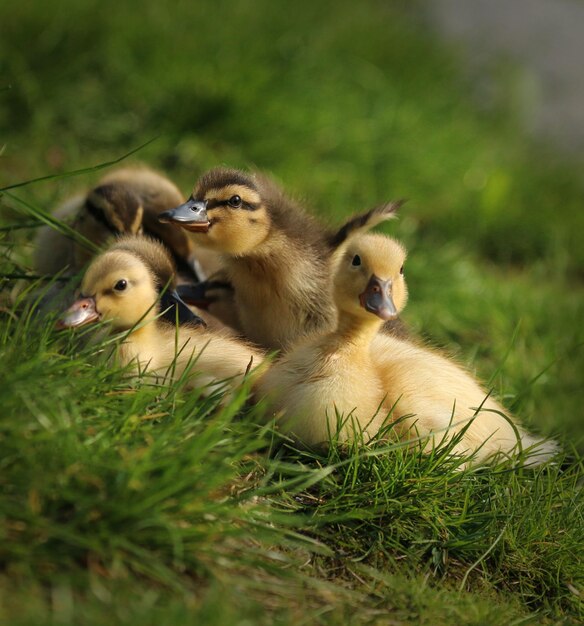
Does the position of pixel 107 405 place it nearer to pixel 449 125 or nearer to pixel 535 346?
pixel 535 346

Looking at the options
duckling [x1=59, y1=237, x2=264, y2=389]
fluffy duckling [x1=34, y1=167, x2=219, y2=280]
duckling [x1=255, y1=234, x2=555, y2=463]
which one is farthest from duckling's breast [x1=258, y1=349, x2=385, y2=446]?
fluffy duckling [x1=34, y1=167, x2=219, y2=280]

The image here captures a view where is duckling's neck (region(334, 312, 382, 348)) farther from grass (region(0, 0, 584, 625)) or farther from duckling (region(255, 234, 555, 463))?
grass (region(0, 0, 584, 625))

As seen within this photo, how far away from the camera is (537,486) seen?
9.59 ft

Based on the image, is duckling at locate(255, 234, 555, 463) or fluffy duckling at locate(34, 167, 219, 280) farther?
fluffy duckling at locate(34, 167, 219, 280)

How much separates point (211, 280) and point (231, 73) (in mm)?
2804

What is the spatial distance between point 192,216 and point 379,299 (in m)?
0.74

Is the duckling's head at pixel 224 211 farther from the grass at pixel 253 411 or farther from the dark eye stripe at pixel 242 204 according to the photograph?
the grass at pixel 253 411

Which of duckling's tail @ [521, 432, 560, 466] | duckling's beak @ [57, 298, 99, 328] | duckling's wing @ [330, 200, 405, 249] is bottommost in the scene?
duckling's tail @ [521, 432, 560, 466]

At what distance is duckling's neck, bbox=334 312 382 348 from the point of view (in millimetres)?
2857

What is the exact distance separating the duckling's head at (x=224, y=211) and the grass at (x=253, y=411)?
0.50 meters

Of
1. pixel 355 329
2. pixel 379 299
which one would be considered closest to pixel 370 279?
pixel 379 299

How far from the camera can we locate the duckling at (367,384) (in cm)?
278

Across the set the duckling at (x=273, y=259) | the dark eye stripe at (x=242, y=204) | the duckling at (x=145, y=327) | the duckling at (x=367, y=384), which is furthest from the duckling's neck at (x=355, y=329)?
the dark eye stripe at (x=242, y=204)

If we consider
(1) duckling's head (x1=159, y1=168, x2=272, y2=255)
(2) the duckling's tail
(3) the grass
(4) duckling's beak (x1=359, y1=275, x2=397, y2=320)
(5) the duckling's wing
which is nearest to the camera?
(3) the grass
